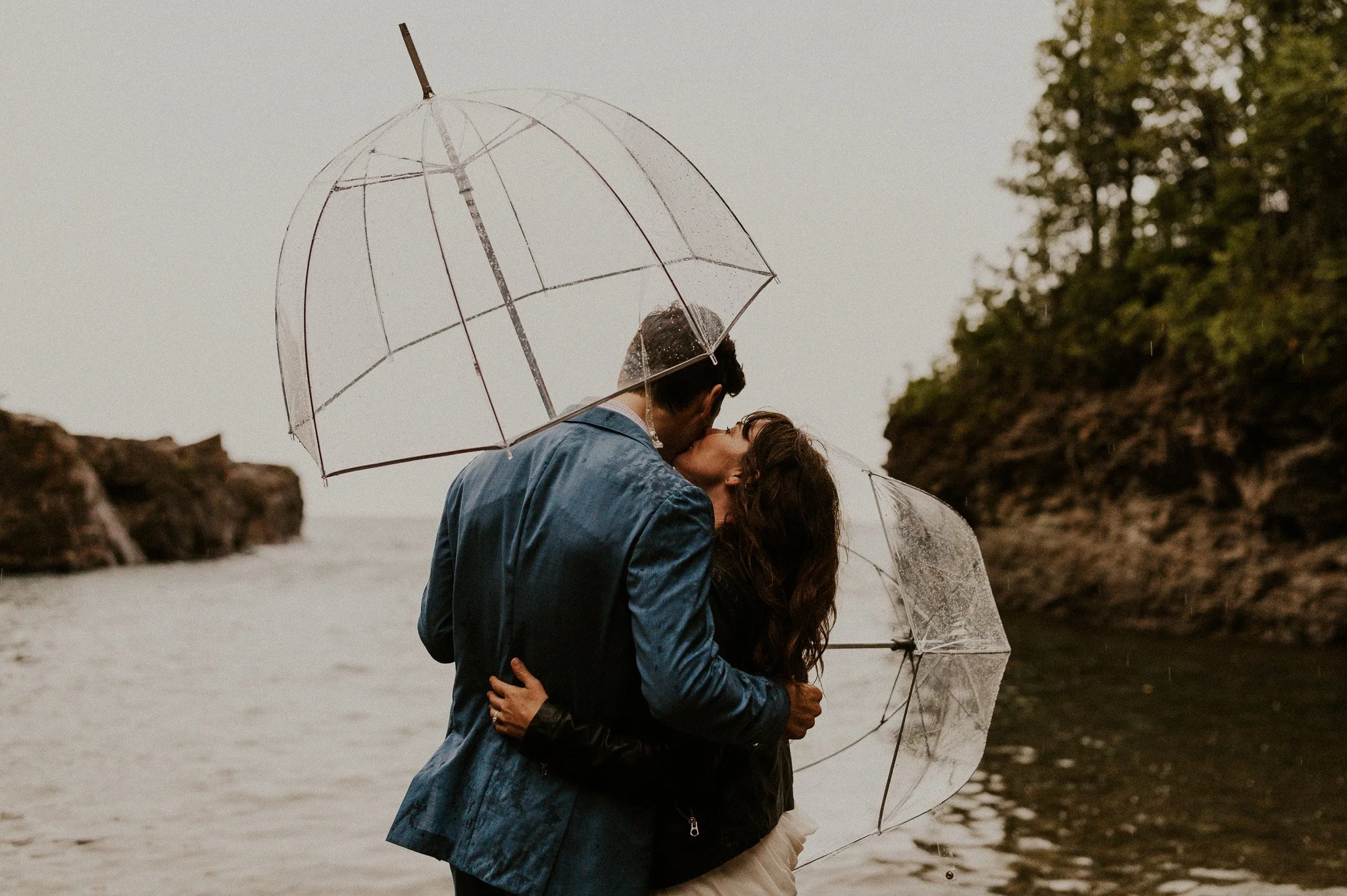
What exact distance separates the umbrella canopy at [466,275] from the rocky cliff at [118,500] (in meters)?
45.4

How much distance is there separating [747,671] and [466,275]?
1133 millimetres

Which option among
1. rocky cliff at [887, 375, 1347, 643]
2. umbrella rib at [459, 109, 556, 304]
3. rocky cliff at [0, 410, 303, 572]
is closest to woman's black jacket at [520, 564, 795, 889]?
umbrella rib at [459, 109, 556, 304]

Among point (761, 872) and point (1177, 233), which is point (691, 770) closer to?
point (761, 872)

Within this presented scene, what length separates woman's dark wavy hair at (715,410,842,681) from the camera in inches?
100

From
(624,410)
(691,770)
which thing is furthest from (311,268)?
(691,770)

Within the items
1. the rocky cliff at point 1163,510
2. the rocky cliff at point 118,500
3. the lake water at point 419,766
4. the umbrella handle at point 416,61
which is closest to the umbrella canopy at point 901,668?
the umbrella handle at point 416,61

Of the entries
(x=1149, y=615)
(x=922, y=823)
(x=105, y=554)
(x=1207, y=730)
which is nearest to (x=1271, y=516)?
(x=1149, y=615)

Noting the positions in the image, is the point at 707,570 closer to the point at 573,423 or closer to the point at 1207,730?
the point at 573,423

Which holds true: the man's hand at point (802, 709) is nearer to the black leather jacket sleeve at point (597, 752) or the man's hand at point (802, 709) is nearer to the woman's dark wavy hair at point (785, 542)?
the woman's dark wavy hair at point (785, 542)

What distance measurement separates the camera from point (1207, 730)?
37.2 feet

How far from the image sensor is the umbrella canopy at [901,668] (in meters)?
3.48

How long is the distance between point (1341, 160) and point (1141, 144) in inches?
228

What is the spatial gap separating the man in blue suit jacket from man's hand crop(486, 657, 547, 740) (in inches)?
1.1

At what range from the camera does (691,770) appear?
96.6 inches
